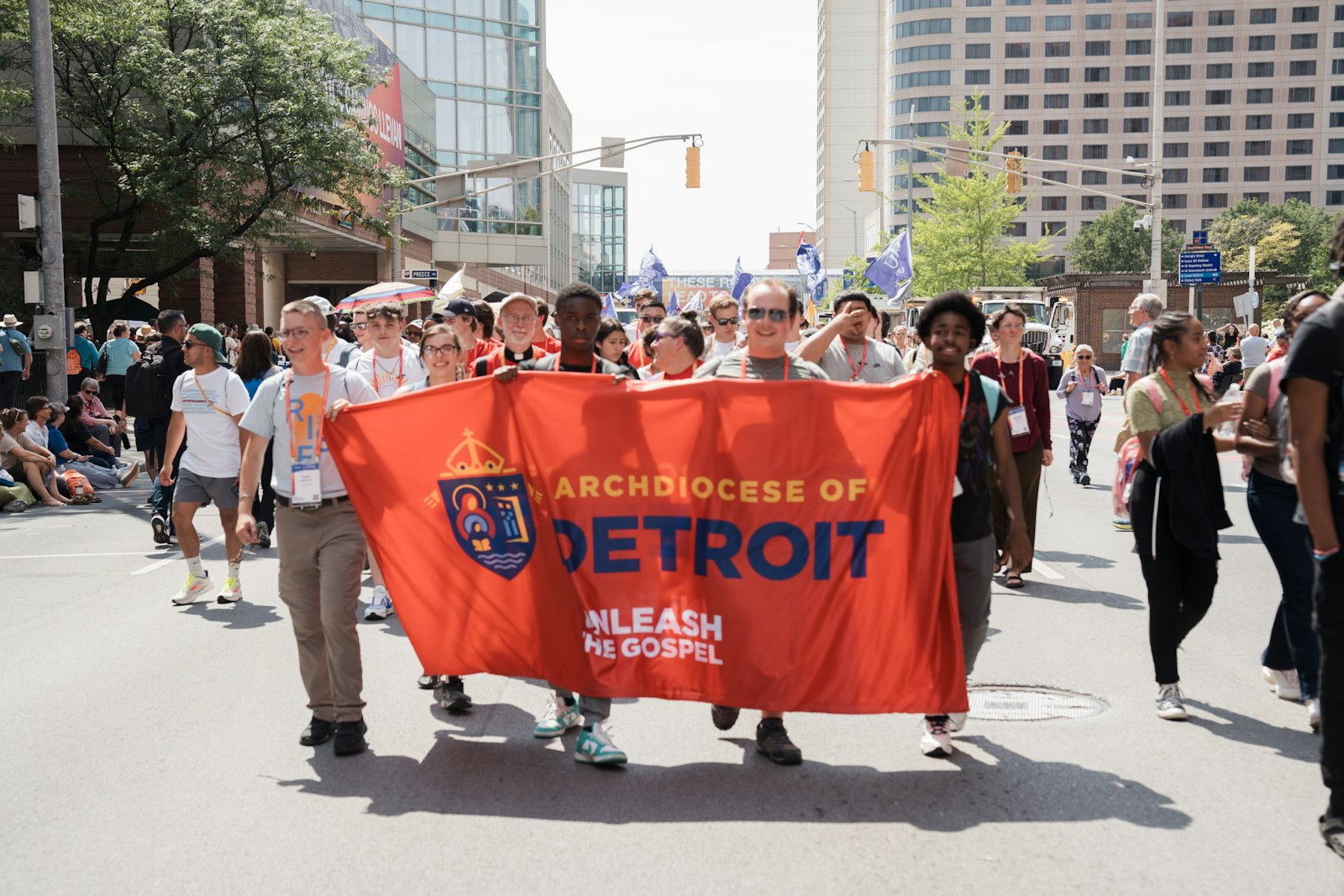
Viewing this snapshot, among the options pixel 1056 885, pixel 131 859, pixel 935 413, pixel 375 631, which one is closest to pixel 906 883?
pixel 1056 885

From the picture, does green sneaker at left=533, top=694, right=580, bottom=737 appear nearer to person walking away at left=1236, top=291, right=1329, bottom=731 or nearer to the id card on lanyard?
the id card on lanyard

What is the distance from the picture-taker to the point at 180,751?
582 cm

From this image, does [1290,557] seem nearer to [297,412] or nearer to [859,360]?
[859,360]

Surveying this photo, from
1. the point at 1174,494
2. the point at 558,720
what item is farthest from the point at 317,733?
the point at 1174,494

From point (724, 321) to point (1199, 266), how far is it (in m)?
29.6

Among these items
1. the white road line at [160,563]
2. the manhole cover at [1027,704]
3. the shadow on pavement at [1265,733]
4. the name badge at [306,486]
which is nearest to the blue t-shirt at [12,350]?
the white road line at [160,563]

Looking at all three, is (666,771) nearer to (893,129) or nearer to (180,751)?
(180,751)

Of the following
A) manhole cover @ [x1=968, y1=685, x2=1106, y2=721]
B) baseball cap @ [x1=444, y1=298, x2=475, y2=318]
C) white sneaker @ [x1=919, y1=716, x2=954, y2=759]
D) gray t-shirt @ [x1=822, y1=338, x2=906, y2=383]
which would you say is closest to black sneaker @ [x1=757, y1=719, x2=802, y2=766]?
white sneaker @ [x1=919, y1=716, x2=954, y2=759]

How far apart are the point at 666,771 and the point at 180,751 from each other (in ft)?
7.21

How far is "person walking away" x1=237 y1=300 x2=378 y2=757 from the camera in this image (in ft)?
18.9

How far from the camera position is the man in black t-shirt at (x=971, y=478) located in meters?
5.56

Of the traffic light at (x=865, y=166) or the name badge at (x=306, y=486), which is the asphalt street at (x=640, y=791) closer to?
the name badge at (x=306, y=486)

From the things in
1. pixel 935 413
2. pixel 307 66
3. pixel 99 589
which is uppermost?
pixel 307 66

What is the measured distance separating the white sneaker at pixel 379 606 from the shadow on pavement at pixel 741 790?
3.08 meters
